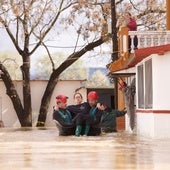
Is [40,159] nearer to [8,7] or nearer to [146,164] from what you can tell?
[146,164]

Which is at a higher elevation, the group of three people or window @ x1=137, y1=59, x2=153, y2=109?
window @ x1=137, y1=59, x2=153, y2=109

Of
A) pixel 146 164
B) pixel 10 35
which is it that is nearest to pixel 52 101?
pixel 10 35

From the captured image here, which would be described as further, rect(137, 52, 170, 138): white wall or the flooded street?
rect(137, 52, 170, 138): white wall

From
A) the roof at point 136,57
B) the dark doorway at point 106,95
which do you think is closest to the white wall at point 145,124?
the roof at point 136,57

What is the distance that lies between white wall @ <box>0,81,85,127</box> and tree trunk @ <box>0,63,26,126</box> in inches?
41.3

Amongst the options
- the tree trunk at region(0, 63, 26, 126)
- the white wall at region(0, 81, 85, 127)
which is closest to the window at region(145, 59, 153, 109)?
the tree trunk at region(0, 63, 26, 126)

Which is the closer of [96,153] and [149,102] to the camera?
[96,153]

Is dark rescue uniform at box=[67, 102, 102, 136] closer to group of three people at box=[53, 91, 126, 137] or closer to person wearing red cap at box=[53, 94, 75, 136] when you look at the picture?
group of three people at box=[53, 91, 126, 137]

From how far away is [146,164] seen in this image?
929 centimetres

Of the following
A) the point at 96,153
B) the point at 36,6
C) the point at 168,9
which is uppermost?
the point at 36,6

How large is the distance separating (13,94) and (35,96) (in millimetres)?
2293

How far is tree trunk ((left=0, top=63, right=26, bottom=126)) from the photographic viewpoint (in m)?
35.9

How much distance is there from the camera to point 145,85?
18.4 metres

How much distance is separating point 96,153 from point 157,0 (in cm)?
2389
